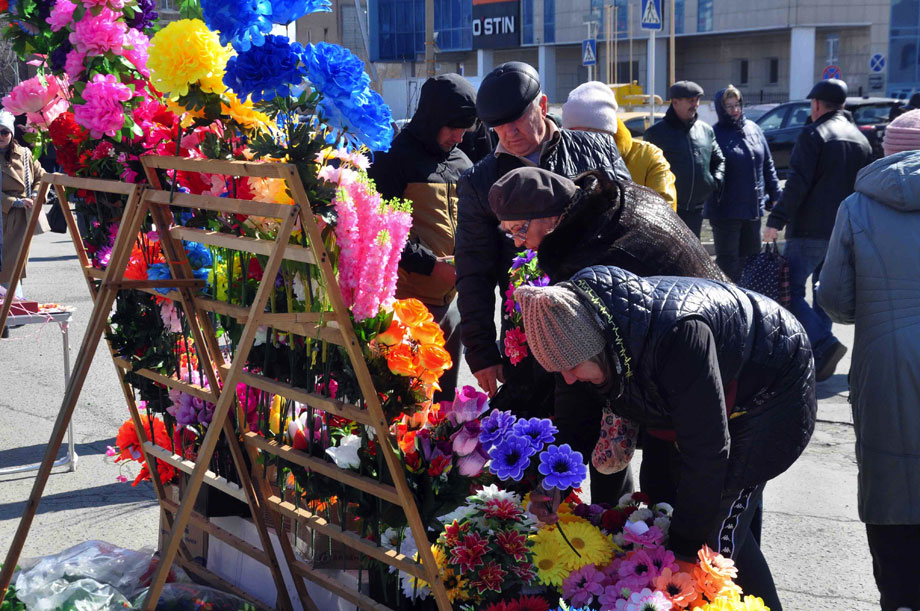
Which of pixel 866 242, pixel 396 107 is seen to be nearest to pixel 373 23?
pixel 396 107

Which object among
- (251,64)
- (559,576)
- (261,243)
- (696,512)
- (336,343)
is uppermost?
(251,64)

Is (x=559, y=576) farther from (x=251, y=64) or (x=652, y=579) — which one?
(x=251, y=64)

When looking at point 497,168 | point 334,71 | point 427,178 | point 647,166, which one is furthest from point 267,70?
point 647,166

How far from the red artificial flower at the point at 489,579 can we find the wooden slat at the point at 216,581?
2.47 ft

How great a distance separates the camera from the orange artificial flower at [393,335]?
2271 millimetres

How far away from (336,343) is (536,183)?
0.68 m

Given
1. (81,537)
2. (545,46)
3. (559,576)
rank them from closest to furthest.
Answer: (559,576) < (81,537) < (545,46)

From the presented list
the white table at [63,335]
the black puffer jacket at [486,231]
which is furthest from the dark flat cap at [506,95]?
the white table at [63,335]

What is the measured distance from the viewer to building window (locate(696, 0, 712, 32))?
1686 inches

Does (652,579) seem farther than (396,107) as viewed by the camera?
No

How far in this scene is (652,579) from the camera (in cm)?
223

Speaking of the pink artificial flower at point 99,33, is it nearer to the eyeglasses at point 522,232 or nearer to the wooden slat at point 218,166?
the wooden slat at point 218,166

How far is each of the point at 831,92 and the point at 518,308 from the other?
3.86 m

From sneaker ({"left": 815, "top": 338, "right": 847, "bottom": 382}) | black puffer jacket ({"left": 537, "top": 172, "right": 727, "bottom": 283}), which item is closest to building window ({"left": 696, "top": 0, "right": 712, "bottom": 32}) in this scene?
sneaker ({"left": 815, "top": 338, "right": 847, "bottom": 382})
